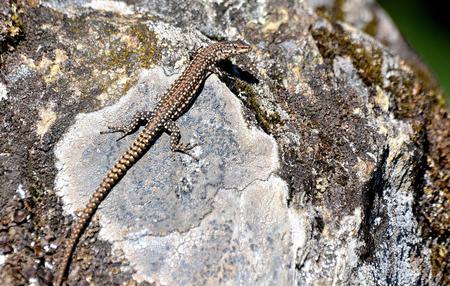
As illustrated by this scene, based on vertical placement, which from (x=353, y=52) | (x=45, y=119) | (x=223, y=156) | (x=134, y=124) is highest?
(x=353, y=52)

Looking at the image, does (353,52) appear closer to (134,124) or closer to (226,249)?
(134,124)

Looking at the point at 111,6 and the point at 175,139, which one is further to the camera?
the point at 111,6

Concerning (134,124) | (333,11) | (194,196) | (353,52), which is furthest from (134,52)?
(333,11)

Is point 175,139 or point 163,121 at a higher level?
point 163,121

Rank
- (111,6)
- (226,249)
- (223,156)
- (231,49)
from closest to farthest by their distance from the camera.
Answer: (226,249) → (223,156) → (231,49) → (111,6)

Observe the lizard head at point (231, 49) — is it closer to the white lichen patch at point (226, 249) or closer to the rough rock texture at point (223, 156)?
the rough rock texture at point (223, 156)

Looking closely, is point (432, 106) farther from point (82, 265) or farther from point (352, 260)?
point (82, 265)

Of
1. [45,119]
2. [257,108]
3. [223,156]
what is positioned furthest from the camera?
[257,108]
